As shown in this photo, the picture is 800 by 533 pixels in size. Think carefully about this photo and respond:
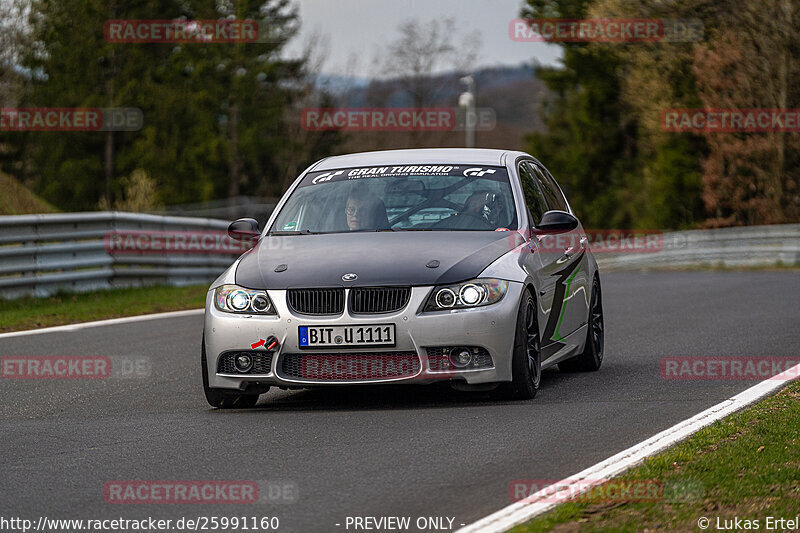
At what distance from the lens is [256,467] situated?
643 cm

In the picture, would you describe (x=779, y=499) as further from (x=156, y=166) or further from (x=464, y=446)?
(x=156, y=166)

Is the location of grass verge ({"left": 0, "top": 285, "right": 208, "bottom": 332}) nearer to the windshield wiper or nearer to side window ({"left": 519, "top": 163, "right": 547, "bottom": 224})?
the windshield wiper

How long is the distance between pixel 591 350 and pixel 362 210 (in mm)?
2223

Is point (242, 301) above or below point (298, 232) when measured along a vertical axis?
below

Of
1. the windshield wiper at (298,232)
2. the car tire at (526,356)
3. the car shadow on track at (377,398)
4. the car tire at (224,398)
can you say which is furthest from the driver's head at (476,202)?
the car tire at (224,398)

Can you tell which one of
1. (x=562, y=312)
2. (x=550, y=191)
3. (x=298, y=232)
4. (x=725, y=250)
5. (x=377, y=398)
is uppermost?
(x=550, y=191)

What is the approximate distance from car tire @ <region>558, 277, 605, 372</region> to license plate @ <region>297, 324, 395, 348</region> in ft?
8.70

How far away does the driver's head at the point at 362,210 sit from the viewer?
916 centimetres

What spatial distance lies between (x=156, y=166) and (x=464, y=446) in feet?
186

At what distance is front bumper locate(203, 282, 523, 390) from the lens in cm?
795

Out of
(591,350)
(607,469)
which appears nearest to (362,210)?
(591,350)

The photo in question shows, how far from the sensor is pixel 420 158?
9.77 metres

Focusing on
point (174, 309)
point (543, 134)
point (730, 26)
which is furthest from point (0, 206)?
point (543, 134)

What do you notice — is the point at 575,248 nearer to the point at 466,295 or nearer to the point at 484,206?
the point at 484,206
